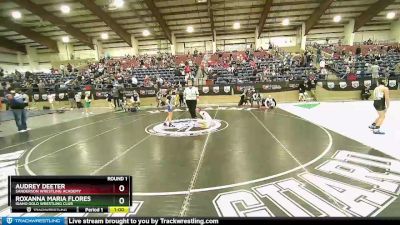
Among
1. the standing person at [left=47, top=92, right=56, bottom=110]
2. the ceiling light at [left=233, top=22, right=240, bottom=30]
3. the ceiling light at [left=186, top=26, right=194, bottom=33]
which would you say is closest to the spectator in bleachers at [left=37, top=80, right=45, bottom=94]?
the standing person at [left=47, top=92, right=56, bottom=110]

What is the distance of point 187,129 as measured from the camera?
1107cm

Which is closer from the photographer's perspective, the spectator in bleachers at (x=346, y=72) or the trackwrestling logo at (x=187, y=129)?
the trackwrestling logo at (x=187, y=129)

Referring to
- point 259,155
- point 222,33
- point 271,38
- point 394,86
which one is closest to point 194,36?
point 222,33

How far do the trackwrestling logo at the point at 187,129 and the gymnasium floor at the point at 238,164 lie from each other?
0.08 m

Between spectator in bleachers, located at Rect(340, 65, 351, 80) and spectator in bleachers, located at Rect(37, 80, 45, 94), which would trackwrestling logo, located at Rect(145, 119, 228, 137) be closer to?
spectator in bleachers, located at Rect(340, 65, 351, 80)

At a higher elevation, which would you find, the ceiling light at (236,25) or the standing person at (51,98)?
the ceiling light at (236,25)

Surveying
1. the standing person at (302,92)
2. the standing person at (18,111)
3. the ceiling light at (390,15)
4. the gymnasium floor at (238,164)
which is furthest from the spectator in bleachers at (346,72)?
the standing person at (18,111)

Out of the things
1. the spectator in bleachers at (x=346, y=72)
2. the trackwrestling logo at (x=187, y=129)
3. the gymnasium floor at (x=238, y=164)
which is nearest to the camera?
the gymnasium floor at (x=238, y=164)

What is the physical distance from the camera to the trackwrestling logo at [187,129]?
10.2 m

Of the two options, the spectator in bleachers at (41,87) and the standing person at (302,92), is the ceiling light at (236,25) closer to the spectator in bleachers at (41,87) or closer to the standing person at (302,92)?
the standing person at (302,92)

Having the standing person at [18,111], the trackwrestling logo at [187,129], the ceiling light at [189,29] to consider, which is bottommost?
the trackwrestling logo at [187,129]

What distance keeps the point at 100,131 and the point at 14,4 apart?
23947 millimetres

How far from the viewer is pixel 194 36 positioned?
39781 mm

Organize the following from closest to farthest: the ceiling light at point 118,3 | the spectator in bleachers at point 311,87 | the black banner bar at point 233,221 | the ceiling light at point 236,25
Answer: the black banner bar at point 233,221 → the spectator in bleachers at point 311,87 → the ceiling light at point 118,3 → the ceiling light at point 236,25
